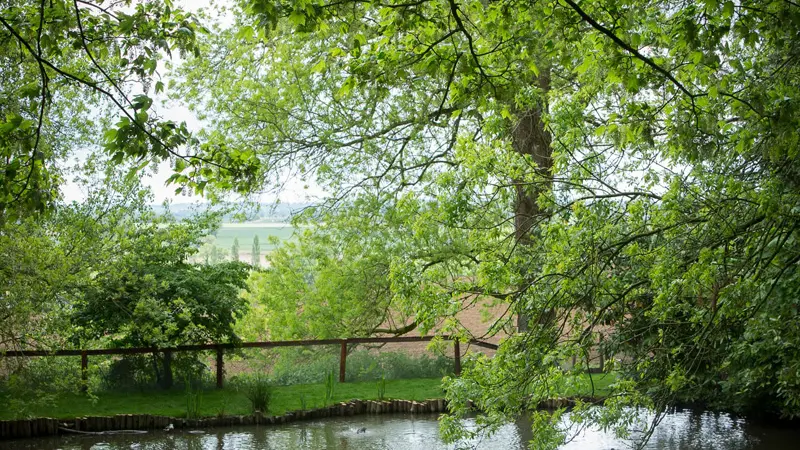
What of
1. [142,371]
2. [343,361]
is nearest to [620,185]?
[343,361]

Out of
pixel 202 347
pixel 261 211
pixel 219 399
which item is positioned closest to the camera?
pixel 219 399

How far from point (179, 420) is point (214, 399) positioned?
1209 mm

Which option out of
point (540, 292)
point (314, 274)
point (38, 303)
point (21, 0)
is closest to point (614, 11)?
point (540, 292)

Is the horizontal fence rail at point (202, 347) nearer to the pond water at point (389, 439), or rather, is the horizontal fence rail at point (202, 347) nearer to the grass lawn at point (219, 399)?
the grass lawn at point (219, 399)

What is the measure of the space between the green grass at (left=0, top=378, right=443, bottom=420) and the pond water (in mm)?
627

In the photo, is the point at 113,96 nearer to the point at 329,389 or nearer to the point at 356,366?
the point at 329,389

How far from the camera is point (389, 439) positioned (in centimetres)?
1003

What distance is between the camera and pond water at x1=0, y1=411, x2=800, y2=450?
31.0 ft

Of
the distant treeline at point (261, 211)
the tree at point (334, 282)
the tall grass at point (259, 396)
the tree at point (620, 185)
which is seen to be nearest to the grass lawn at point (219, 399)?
the tall grass at point (259, 396)

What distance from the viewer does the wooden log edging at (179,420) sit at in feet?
32.7

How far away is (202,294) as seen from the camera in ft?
39.9

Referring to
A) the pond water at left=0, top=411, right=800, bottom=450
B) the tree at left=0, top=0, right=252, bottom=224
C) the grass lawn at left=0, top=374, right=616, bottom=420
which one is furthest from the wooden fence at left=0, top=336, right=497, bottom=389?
the tree at left=0, top=0, right=252, bottom=224

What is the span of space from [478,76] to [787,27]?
2006 mm

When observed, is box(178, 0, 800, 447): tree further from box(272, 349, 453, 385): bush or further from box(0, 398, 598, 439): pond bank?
box(272, 349, 453, 385): bush
